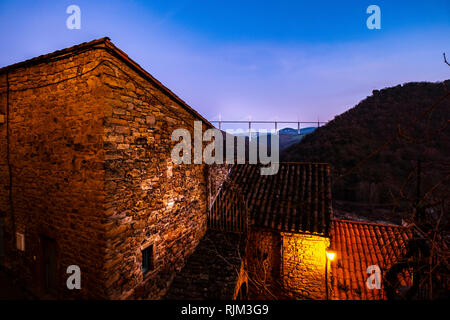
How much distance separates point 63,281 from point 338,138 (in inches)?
1234

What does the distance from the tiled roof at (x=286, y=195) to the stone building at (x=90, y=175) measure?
123 inches

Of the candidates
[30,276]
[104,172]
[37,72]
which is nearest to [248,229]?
[104,172]

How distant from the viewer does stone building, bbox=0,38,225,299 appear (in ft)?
11.7

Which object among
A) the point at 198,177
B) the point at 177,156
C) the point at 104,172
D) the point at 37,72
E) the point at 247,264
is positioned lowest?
the point at 247,264

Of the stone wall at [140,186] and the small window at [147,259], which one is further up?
the stone wall at [140,186]

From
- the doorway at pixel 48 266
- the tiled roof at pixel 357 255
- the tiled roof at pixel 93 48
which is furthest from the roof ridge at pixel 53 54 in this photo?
the tiled roof at pixel 357 255

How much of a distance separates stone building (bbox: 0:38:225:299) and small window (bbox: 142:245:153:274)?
3 cm

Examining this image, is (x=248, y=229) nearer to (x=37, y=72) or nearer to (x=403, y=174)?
(x=37, y=72)

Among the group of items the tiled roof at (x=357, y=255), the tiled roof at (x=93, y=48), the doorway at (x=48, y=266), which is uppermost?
the tiled roof at (x=93, y=48)

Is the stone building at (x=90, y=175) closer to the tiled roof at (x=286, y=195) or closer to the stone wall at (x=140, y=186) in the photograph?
the stone wall at (x=140, y=186)

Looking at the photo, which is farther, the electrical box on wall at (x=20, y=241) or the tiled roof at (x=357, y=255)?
the tiled roof at (x=357, y=255)

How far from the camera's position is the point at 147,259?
4.80m

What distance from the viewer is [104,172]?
3.48 metres

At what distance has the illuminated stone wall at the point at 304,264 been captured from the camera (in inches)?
244
